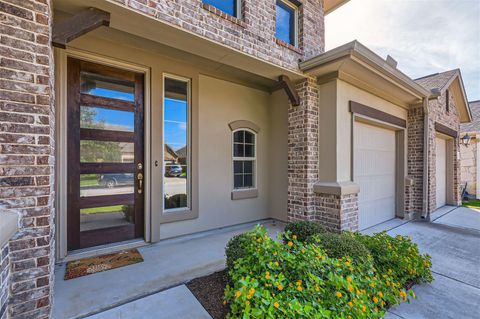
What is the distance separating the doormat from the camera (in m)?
2.85

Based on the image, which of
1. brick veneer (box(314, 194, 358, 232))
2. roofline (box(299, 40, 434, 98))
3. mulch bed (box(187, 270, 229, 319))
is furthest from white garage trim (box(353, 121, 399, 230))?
mulch bed (box(187, 270, 229, 319))

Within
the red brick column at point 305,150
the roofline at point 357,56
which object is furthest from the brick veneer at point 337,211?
the roofline at point 357,56

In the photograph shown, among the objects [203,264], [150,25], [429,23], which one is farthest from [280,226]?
[429,23]

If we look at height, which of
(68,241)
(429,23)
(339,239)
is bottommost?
(68,241)

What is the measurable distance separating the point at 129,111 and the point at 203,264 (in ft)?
8.97

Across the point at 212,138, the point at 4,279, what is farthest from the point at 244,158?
the point at 4,279

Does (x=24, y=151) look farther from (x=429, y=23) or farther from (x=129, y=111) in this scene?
(x=429, y=23)

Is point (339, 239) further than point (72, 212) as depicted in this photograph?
No

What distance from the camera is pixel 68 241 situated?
3275mm

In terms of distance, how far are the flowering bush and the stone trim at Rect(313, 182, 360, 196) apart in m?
1.78

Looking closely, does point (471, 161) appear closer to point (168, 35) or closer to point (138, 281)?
point (168, 35)

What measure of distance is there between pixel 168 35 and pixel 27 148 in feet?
6.74

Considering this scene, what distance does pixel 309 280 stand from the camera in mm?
2012

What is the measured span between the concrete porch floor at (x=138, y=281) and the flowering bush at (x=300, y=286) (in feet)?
2.11
